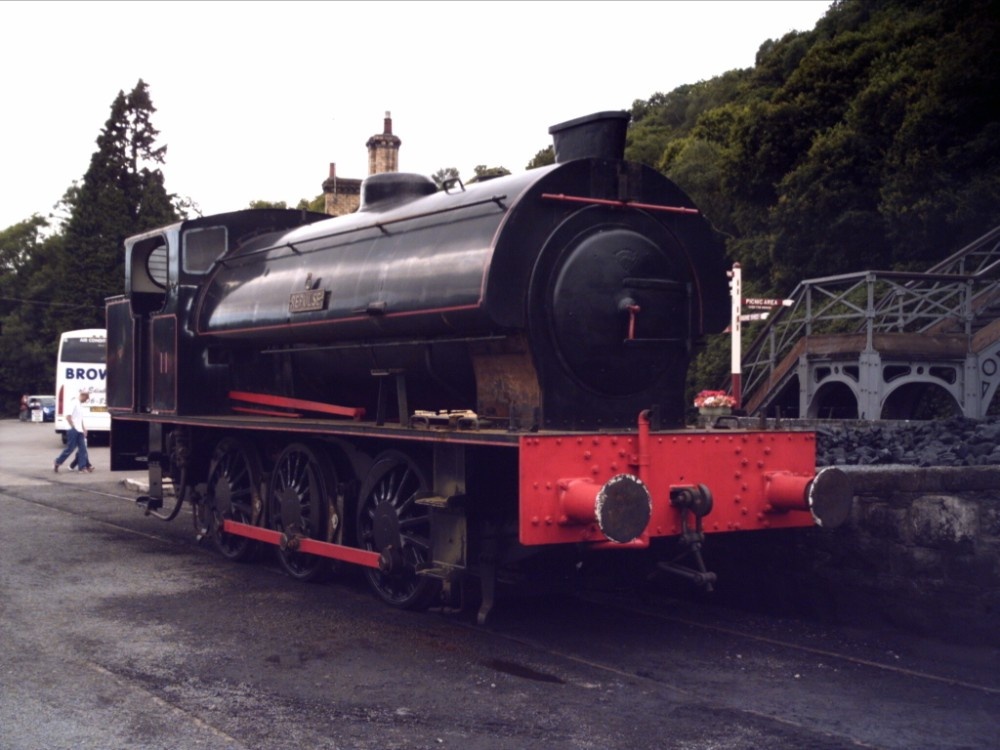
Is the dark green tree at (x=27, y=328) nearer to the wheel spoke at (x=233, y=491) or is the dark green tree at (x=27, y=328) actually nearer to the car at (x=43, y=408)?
the car at (x=43, y=408)

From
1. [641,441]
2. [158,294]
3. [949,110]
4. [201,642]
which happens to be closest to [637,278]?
[641,441]

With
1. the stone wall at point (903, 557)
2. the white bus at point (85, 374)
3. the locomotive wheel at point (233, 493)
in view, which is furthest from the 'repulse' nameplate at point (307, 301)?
the white bus at point (85, 374)

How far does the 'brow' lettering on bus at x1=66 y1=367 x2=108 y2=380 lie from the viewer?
29623mm

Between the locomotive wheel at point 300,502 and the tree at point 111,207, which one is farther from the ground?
the tree at point 111,207

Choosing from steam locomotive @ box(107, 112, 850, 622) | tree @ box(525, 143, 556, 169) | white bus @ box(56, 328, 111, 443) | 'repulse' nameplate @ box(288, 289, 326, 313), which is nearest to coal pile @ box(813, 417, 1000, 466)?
steam locomotive @ box(107, 112, 850, 622)

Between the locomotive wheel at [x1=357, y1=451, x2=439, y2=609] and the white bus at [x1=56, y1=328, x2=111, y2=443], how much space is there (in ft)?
73.1

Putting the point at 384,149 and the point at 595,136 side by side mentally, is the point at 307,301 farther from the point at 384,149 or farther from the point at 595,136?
the point at 384,149

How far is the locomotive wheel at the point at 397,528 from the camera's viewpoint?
7219mm

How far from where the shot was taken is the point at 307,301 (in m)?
8.38

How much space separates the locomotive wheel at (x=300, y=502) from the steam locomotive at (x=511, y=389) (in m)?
0.02

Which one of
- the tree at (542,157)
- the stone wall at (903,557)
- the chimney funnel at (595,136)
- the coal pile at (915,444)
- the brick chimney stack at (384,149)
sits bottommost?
the stone wall at (903,557)

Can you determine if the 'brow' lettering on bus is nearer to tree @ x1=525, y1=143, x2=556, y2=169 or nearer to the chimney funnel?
tree @ x1=525, y1=143, x2=556, y2=169

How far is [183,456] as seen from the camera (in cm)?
1038

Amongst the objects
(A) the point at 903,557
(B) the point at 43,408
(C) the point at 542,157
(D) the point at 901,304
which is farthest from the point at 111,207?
(A) the point at 903,557
